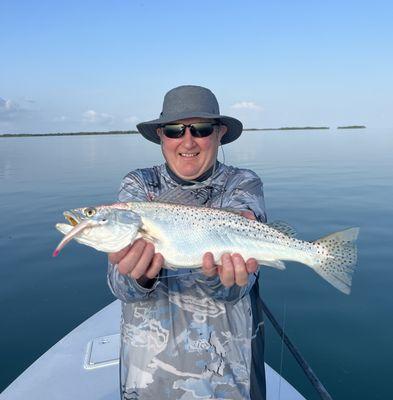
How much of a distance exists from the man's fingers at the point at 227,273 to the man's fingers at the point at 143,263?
72 centimetres

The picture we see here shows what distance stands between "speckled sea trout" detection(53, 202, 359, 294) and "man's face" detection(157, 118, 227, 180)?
0.56 metres

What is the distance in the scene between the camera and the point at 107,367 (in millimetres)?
5969

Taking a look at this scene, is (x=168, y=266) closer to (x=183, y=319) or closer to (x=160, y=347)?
(x=183, y=319)

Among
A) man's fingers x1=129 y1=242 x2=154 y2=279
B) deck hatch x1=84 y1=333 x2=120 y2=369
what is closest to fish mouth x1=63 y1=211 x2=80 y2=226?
man's fingers x1=129 y1=242 x2=154 y2=279

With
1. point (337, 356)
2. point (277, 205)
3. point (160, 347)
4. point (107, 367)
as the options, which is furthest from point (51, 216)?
point (160, 347)

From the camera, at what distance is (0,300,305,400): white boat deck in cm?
537

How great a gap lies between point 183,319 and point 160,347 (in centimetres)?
34

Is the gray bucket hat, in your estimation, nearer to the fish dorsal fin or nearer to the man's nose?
the man's nose

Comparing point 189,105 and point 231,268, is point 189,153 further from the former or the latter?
point 231,268

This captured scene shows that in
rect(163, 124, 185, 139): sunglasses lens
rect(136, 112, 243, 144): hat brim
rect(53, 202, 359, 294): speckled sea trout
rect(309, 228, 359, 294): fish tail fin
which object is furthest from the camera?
rect(163, 124, 185, 139): sunglasses lens

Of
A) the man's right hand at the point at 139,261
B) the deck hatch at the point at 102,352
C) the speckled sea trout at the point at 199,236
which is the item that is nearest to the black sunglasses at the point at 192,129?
the speckled sea trout at the point at 199,236

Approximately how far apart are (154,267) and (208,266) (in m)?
0.54

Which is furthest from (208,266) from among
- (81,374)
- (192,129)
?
(81,374)

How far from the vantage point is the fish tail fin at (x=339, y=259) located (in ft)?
13.7
